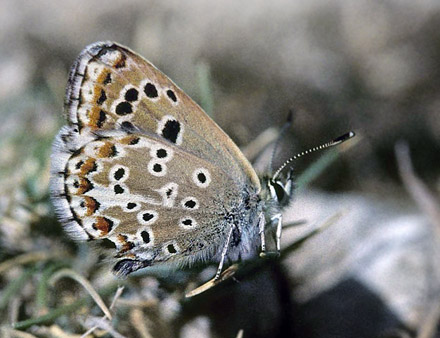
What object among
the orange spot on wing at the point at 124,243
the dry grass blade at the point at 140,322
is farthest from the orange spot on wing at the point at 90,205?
the dry grass blade at the point at 140,322

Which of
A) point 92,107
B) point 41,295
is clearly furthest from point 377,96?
point 41,295

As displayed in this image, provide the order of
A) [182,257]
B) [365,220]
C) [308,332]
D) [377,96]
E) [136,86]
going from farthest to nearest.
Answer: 1. [377,96]
2. [365,220]
3. [308,332]
4. [182,257]
5. [136,86]

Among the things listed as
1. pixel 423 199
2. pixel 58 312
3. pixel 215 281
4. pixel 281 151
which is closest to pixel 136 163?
pixel 215 281

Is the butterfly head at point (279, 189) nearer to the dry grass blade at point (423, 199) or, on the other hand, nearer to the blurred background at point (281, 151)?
the blurred background at point (281, 151)

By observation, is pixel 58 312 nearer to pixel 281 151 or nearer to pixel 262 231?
pixel 262 231

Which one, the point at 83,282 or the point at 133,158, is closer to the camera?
the point at 133,158

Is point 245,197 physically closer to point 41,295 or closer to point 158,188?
point 158,188
